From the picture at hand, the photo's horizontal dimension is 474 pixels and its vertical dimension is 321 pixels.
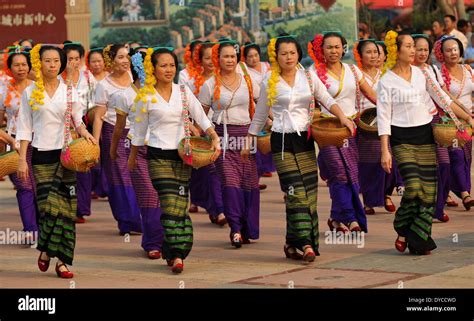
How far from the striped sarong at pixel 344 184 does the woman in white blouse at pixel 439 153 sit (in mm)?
906

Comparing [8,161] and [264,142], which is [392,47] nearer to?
[264,142]

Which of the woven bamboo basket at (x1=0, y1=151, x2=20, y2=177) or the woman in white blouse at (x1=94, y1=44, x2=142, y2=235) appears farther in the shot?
the woman in white blouse at (x1=94, y1=44, x2=142, y2=235)

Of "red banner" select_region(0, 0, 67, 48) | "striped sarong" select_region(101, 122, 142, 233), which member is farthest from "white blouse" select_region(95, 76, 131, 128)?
"red banner" select_region(0, 0, 67, 48)

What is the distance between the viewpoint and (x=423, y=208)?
490 inches

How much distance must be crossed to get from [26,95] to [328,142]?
272 cm

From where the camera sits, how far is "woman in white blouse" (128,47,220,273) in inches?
474

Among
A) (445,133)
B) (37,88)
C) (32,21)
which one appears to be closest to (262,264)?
(445,133)

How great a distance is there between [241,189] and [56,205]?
251 cm

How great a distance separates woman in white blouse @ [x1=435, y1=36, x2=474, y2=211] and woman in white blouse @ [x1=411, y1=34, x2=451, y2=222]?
0.38 metres

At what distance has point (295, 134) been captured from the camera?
12484 millimetres

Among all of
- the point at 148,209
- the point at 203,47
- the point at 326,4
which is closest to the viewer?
the point at 148,209

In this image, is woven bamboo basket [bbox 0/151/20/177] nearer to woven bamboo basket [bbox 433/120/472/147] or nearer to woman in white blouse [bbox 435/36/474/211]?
woven bamboo basket [bbox 433/120/472/147]

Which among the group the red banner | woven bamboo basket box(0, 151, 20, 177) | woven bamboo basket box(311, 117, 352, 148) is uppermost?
the red banner
